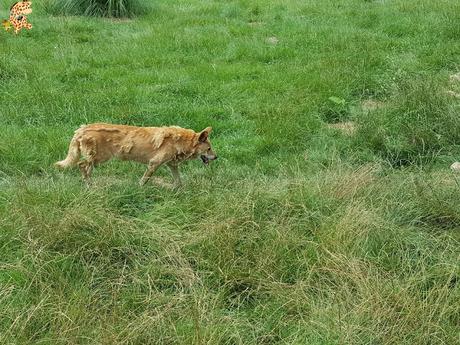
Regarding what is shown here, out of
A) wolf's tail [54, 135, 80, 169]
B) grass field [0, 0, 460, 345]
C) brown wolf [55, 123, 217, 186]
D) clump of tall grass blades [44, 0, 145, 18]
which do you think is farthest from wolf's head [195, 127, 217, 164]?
clump of tall grass blades [44, 0, 145, 18]

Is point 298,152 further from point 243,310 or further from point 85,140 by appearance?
point 243,310

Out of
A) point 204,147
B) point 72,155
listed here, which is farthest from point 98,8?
point 204,147

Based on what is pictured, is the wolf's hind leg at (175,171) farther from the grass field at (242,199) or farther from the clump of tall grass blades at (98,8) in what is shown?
the clump of tall grass blades at (98,8)

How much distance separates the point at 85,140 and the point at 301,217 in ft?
7.88

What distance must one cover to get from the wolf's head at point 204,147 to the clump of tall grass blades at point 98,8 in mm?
7559

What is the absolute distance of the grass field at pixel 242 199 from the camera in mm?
4562

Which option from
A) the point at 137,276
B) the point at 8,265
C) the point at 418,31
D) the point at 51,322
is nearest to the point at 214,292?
the point at 137,276

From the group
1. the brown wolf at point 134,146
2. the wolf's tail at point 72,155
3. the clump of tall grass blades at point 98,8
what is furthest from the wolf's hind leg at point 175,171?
the clump of tall grass blades at point 98,8

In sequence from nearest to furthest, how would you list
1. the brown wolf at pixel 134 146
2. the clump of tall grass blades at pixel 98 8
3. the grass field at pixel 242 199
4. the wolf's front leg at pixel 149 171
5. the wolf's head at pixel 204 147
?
the grass field at pixel 242 199 → the brown wolf at pixel 134 146 → the wolf's front leg at pixel 149 171 → the wolf's head at pixel 204 147 → the clump of tall grass blades at pixel 98 8

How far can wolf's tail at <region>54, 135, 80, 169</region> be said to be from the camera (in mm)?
6777

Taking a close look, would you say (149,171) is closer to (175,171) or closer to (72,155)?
(175,171)

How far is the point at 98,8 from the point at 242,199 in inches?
362

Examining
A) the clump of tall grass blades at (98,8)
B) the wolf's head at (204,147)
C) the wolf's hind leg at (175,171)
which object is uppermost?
the clump of tall grass blades at (98,8)

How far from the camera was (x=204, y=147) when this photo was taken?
7020mm
